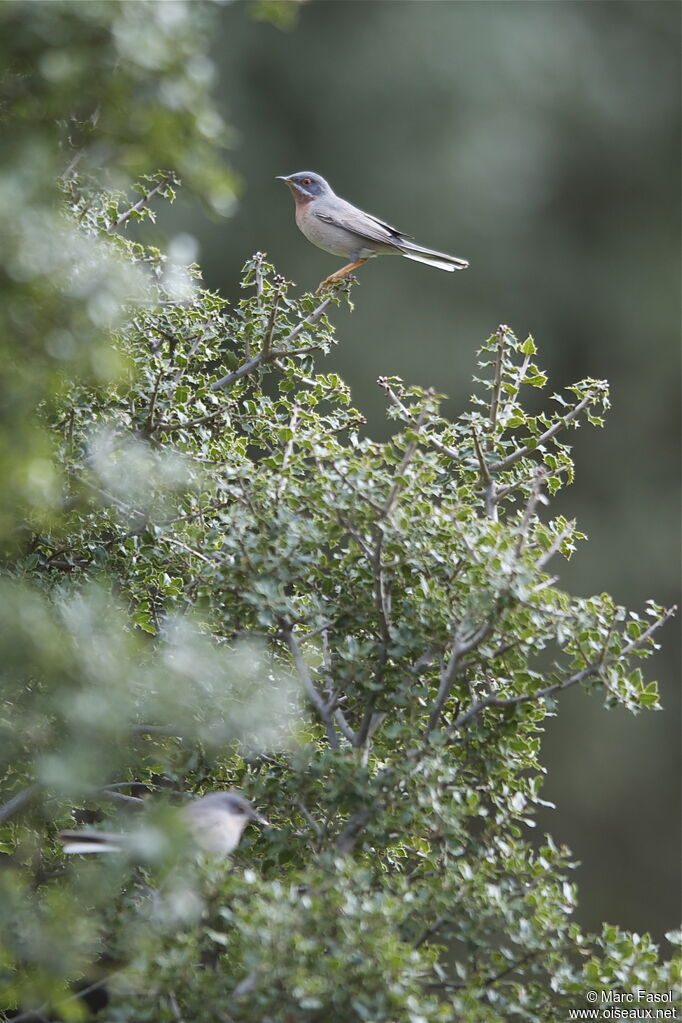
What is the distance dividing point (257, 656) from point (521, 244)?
7198 mm

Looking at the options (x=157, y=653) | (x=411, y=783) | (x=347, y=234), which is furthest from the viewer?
(x=347, y=234)

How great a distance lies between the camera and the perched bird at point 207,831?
201cm

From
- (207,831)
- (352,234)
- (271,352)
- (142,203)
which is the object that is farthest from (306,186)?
(207,831)

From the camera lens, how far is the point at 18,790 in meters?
2.73

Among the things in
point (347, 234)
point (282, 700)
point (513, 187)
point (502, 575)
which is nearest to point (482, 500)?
point (502, 575)

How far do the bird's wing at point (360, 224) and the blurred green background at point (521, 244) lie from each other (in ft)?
12.1

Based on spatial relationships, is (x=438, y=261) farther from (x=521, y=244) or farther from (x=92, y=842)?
(x=521, y=244)

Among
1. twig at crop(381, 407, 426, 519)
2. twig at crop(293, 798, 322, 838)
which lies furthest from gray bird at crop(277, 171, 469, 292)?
twig at crop(293, 798, 322, 838)

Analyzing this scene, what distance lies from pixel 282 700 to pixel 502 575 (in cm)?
50

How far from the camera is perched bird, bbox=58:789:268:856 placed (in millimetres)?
2008

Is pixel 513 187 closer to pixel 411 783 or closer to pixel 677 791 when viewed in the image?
pixel 677 791

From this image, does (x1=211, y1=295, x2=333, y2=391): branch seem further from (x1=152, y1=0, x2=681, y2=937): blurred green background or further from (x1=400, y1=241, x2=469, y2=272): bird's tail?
(x1=152, y1=0, x2=681, y2=937): blurred green background

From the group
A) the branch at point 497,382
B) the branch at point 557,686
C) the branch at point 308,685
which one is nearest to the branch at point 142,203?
the branch at point 497,382

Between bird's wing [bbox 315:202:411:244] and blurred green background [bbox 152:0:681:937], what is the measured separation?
3687 mm
